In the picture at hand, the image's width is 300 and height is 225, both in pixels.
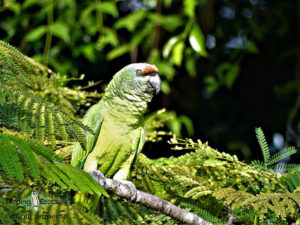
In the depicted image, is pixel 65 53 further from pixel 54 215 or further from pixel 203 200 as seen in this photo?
pixel 54 215

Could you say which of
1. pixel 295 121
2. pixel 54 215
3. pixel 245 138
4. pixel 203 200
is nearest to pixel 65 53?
pixel 245 138

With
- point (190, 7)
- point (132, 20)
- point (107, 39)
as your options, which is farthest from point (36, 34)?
point (190, 7)

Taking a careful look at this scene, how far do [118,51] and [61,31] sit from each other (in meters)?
0.44

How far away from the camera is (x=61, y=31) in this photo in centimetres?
298

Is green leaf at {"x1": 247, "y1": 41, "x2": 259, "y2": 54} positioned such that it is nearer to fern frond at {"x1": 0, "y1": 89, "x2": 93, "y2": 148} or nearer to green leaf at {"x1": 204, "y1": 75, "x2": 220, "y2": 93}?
green leaf at {"x1": 204, "y1": 75, "x2": 220, "y2": 93}

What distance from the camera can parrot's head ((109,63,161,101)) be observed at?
A: 1491 mm

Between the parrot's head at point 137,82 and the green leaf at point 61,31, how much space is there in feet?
5.10

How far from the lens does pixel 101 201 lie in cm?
133

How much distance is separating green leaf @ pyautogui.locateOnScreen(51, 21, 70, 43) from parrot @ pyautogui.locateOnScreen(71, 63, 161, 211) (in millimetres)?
1591

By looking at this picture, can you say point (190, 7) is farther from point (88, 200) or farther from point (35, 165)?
point (35, 165)

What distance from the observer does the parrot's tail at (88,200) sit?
1.21 meters

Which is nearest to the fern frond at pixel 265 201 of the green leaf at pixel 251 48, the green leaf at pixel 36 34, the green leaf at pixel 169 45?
the green leaf at pixel 169 45

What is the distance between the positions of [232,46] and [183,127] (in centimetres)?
88

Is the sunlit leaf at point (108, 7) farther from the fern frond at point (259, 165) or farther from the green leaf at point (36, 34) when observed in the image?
the fern frond at point (259, 165)
